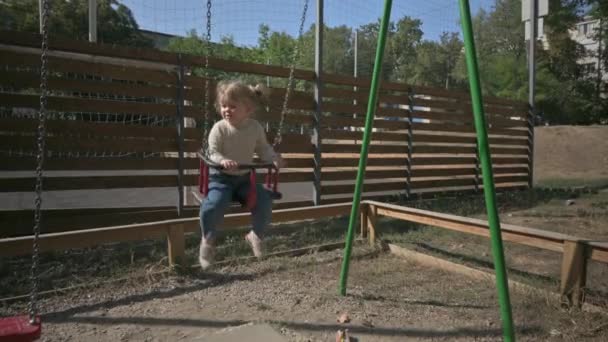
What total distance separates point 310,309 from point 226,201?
3.23 ft

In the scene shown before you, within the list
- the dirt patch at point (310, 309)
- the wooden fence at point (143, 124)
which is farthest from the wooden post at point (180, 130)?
the dirt patch at point (310, 309)

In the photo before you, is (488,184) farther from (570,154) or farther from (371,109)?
(570,154)

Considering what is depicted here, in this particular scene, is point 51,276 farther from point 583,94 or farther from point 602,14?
point 583,94

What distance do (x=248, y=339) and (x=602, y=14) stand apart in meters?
24.3

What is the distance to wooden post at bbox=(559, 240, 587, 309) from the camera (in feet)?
10.8

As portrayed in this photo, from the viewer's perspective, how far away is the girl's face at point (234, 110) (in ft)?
11.0

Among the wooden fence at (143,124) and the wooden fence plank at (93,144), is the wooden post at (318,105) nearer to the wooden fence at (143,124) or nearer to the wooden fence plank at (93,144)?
the wooden fence at (143,124)

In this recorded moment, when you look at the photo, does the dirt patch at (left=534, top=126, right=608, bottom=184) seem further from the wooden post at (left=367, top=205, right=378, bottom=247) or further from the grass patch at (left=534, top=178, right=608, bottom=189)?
the wooden post at (left=367, top=205, right=378, bottom=247)

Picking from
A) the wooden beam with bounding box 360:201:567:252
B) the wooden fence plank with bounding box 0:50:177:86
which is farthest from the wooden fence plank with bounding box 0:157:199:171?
the wooden beam with bounding box 360:201:567:252

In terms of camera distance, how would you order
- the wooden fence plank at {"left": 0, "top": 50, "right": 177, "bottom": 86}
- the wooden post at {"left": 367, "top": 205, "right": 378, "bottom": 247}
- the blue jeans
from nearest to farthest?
the blue jeans, the wooden fence plank at {"left": 0, "top": 50, "right": 177, "bottom": 86}, the wooden post at {"left": 367, "top": 205, "right": 378, "bottom": 247}

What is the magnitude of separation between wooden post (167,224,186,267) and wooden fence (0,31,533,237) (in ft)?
4.61

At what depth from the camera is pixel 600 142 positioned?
1616 cm

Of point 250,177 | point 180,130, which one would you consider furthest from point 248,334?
point 180,130

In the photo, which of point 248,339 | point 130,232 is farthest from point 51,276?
point 248,339
